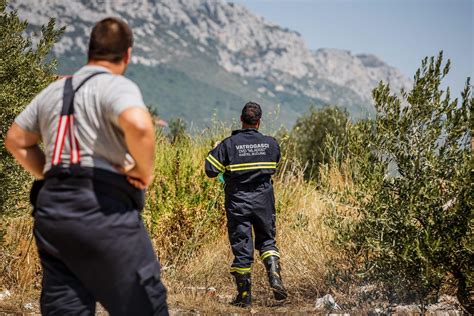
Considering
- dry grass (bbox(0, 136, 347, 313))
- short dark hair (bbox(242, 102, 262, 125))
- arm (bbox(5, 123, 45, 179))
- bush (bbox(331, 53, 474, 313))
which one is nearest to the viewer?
arm (bbox(5, 123, 45, 179))

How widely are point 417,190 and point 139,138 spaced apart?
9.51ft

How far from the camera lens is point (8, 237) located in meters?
5.61

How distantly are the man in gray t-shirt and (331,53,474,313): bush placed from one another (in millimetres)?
2501

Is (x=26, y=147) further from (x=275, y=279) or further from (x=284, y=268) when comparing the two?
(x=284, y=268)

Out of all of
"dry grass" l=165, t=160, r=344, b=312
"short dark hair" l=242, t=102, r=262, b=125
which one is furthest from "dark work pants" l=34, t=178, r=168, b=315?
"short dark hair" l=242, t=102, r=262, b=125

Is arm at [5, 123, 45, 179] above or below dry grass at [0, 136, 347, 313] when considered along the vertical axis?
above

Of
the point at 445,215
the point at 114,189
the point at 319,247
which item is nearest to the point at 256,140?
the point at 319,247

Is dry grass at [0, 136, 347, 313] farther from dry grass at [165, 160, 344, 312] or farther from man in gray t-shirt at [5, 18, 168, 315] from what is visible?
man in gray t-shirt at [5, 18, 168, 315]

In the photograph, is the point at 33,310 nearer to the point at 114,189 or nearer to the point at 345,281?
the point at 345,281

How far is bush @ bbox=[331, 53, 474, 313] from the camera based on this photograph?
170 inches

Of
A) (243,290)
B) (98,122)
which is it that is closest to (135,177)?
(98,122)

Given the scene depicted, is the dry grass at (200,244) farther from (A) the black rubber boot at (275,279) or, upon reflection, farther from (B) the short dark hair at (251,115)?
(B) the short dark hair at (251,115)

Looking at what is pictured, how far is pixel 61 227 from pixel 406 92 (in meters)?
3.47

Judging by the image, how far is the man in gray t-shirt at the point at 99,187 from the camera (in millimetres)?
2240
